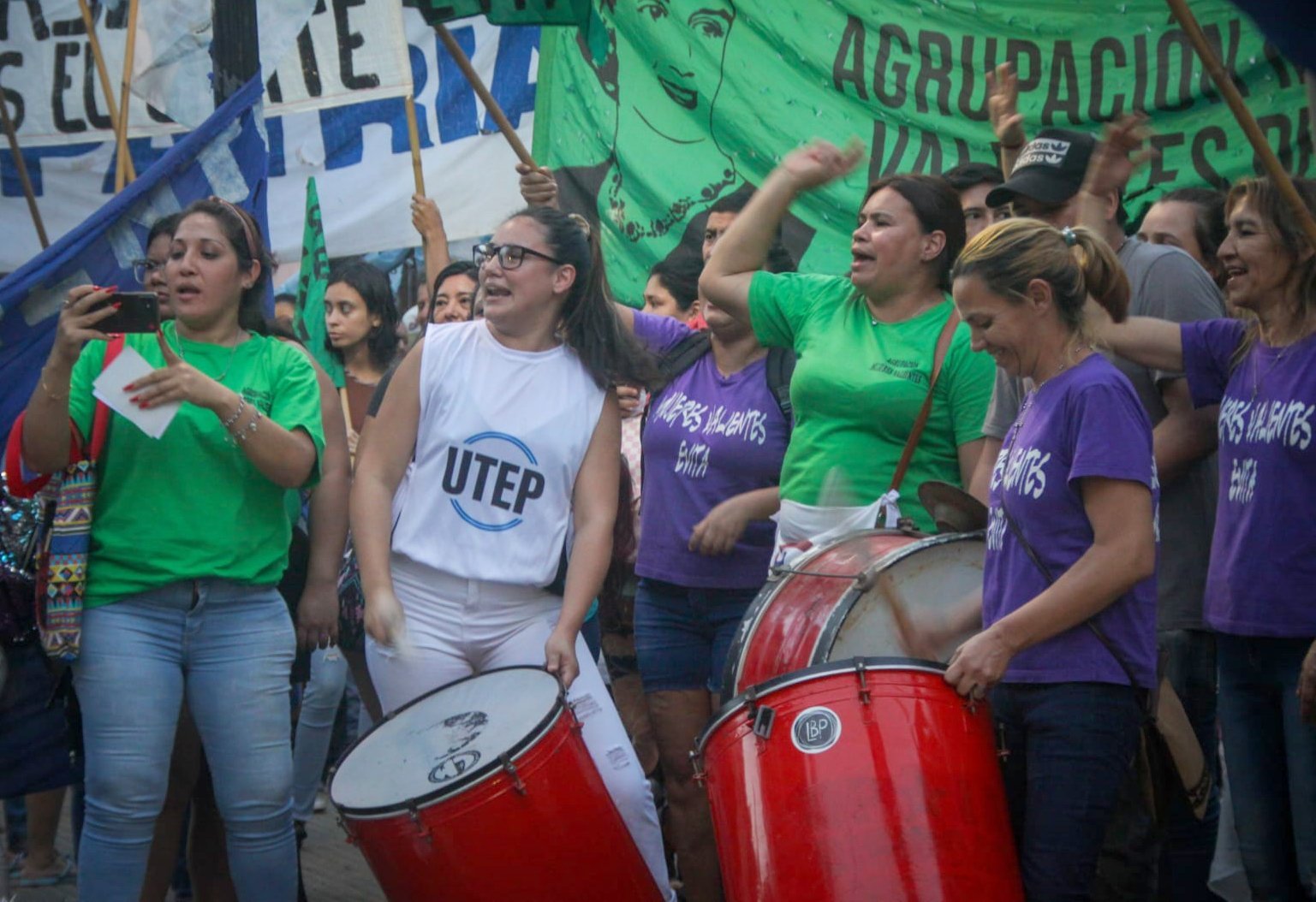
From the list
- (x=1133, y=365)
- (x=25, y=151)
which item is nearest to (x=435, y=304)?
(x=1133, y=365)

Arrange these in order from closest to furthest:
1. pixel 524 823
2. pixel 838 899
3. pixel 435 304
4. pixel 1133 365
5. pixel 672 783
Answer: pixel 838 899, pixel 524 823, pixel 1133 365, pixel 672 783, pixel 435 304

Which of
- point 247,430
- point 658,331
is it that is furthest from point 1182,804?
point 247,430

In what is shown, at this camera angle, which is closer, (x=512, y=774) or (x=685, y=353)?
(x=512, y=774)

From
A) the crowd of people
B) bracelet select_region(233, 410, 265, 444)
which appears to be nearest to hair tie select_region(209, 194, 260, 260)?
the crowd of people

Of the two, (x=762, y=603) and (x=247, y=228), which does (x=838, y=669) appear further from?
(x=247, y=228)

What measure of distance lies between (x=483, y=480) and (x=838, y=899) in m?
1.67

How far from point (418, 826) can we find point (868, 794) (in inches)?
41.7

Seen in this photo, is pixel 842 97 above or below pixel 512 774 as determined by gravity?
above

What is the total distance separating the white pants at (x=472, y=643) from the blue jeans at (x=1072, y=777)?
1.16 meters

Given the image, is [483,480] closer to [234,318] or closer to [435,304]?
[234,318]

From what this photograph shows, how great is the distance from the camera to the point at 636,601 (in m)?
4.99

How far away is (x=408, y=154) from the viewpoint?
862 cm

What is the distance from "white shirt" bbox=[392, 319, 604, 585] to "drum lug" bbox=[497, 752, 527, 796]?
29.8 inches

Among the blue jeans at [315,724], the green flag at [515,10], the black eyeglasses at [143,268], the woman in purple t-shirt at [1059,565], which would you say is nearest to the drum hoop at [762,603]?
the woman in purple t-shirt at [1059,565]
